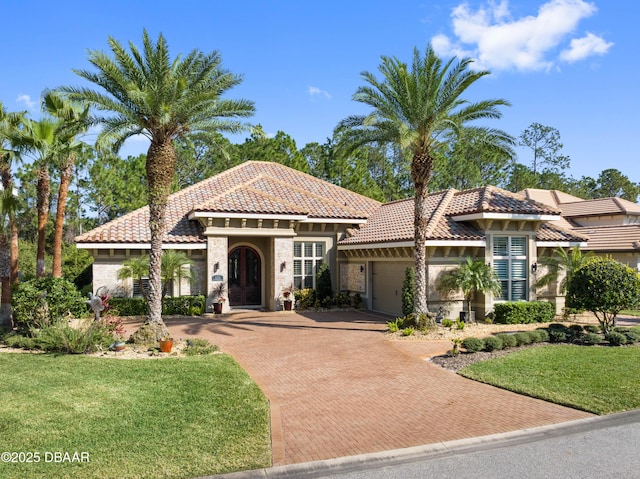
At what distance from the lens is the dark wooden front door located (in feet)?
74.4

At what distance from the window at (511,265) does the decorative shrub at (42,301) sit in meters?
15.4

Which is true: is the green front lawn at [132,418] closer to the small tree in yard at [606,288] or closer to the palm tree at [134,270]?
the palm tree at [134,270]

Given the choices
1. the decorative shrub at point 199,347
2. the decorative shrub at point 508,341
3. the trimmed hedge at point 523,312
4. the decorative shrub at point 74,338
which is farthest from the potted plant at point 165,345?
the trimmed hedge at point 523,312

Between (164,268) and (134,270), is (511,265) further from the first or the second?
(134,270)

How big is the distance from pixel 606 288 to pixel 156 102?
14212 millimetres

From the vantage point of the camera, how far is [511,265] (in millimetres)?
19250

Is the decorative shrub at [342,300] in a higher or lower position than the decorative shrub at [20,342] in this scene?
higher

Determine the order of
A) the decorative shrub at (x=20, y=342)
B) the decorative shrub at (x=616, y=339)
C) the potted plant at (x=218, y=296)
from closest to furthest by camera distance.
A: 1. the decorative shrub at (x=20, y=342)
2. the decorative shrub at (x=616, y=339)
3. the potted plant at (x=218, y=296)

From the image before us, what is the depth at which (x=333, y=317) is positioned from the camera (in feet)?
66.3

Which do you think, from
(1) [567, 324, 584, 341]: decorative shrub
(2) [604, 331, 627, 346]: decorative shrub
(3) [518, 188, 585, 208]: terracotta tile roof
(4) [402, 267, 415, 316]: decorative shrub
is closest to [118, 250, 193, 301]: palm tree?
(4) [402, 267, 415, 316]: decorative shrub

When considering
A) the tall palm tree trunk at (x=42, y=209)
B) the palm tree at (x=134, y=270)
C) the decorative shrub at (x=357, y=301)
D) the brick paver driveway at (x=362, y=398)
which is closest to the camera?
the brick paver driveway at (x=362, y=398)

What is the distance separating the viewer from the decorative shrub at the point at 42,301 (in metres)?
14.6

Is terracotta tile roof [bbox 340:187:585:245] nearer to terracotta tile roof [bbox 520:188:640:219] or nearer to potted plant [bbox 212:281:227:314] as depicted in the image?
potted plant [bbox 212:281:227:314]

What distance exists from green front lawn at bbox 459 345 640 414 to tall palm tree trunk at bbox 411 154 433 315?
4.11m
